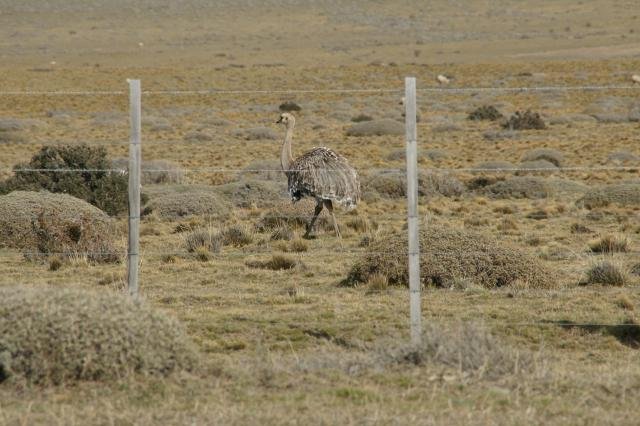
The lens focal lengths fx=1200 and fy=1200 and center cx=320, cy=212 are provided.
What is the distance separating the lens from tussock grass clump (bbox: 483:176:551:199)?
24.0m

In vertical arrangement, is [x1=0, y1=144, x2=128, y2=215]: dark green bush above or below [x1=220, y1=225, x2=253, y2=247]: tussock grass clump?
above

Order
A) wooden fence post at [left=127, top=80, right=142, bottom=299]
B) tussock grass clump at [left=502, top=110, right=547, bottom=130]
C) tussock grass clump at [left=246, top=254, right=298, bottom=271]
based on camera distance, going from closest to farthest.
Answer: wooden fence post at [left=127, top=80, right=142, bottom=299] < tussock grass clump at [left=246, top=254, right=298, bottom=271] < tussock grass clump at [left=502, top=110, right=547, bottom=130]

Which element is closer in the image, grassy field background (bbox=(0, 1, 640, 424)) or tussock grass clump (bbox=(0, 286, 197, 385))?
grassy field background (bbox=(0, 1, 640, 424))

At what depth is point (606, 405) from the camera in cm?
698

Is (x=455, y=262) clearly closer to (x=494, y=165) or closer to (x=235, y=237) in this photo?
(x=235, y=237)

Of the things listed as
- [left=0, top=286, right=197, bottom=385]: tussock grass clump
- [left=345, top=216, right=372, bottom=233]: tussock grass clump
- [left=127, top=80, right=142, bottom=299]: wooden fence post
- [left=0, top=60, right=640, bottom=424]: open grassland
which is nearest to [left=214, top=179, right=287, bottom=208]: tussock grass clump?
[left=0, top=60, right=640, bottom=424]: open grassland

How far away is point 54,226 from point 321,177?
3.69 metres

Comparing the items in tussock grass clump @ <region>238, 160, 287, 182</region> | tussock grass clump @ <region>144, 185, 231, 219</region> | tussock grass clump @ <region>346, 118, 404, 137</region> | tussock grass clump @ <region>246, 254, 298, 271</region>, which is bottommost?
tussock grass clump @ <region>246, 254, 298, 271</region>

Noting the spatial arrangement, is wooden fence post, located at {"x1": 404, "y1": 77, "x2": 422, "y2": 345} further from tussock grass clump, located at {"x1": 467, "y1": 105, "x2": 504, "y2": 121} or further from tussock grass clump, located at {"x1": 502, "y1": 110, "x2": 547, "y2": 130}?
tussock grass clump, located at {"x1": 467, "y1": 105, "x2": 504, "y2": 121}

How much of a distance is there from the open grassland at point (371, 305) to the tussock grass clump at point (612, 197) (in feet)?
0.24

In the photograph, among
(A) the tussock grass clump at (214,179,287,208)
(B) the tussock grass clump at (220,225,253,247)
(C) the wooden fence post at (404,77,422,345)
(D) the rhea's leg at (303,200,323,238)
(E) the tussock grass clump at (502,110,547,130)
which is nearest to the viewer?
(C) the wooden fence post at (404,77,422,345)

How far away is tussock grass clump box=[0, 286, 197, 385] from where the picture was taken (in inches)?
283

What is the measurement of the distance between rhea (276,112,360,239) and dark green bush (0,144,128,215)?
154 inches

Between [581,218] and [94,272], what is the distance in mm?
9172
